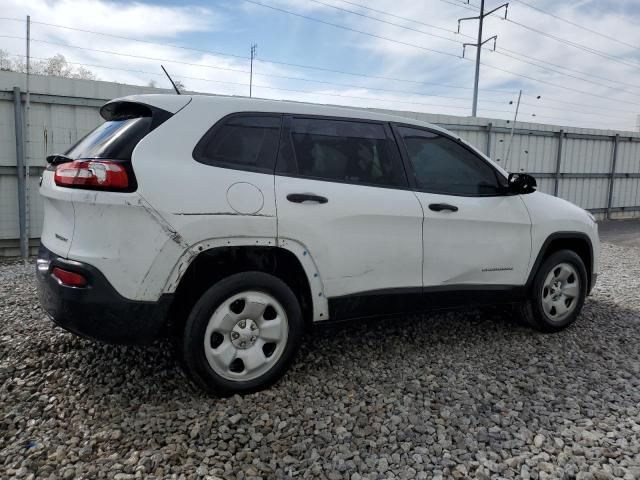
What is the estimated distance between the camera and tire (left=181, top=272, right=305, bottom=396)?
2.63 meters

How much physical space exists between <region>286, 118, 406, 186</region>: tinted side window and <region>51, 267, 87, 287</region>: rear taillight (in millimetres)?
1288

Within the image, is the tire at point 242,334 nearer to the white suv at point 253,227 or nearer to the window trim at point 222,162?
the white suv at point 253,227

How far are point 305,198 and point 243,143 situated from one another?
48 centimetres

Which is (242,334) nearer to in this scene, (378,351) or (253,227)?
(253,227)

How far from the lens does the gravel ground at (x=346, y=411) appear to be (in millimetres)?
2246

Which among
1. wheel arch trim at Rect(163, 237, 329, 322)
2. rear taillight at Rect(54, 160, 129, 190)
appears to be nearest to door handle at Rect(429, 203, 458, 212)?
wheel arch trim at Rect(163, 237, 329, 322)

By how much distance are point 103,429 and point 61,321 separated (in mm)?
609

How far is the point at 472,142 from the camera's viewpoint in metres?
11.8

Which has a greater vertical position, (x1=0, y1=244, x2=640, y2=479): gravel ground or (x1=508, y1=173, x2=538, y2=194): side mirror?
(x1=508, y1=173, x2=538, y2=194): side mirror

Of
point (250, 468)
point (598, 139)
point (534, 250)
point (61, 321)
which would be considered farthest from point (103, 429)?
point (598, 139)

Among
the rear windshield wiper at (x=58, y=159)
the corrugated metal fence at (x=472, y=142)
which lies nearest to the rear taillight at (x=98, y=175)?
the rear windshield wiper at (x=58, y=159)

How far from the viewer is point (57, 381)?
294 centimetres

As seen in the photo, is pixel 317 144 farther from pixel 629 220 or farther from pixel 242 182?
pixel 629 220

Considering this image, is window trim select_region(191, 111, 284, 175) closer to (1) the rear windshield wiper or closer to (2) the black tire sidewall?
(1) the rear windshield wiper
